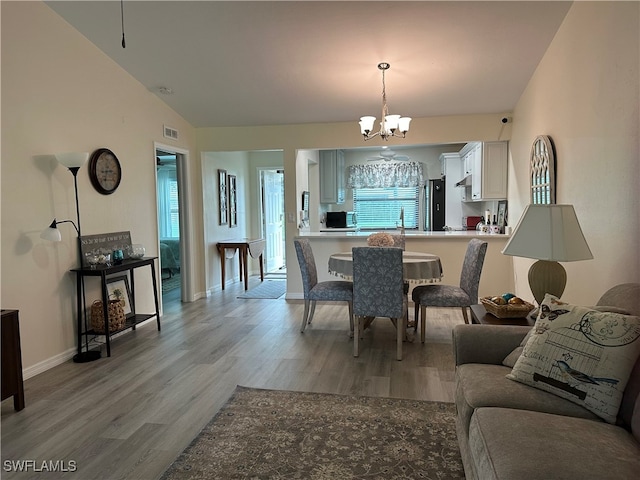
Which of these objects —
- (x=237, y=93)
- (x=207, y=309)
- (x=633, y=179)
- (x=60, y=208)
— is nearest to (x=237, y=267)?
(x=207, y=309)

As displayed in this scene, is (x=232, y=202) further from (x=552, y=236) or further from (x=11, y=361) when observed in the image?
(x=552, y=236)

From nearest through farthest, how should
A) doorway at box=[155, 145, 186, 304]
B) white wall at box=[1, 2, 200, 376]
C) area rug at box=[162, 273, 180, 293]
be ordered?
white wall at box=[1, 2, 200, 376] < doorway at box=[155, 145, 186, 304] < area rug at box=[162, 273, 180, 293]

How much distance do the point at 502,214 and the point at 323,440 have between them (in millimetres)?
4305

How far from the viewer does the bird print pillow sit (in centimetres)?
155

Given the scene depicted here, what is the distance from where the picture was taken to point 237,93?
472 cm

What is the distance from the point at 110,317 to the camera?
378 cm

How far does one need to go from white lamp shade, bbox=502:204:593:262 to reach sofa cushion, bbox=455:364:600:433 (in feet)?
2.15

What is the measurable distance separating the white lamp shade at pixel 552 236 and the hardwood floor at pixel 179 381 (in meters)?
1.15

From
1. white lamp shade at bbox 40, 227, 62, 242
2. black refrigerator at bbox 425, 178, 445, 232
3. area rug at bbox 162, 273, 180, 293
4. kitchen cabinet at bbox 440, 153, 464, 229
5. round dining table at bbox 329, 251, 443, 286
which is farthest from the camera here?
black refrigerator at bbox 425, 178, 445, 232

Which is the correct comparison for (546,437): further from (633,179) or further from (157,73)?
(157,73)

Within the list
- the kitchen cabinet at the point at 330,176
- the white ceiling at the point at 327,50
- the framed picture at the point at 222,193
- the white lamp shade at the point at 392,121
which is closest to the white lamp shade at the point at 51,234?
the white ceiling at the point at 327,50

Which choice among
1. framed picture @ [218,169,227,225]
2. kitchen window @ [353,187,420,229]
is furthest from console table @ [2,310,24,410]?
kitchen window @ [353,187,420,229]

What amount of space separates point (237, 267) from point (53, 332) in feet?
12.8

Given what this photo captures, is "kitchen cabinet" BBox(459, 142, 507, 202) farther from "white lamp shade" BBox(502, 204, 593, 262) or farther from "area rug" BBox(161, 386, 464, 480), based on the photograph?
"area rug" BBox(161, 386, 464, 480)
